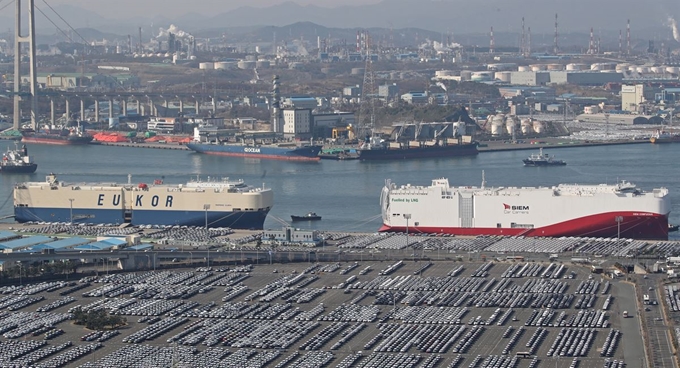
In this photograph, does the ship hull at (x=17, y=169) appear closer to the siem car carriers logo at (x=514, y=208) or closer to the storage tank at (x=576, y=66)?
the siem car carriers logo at (x=514, y=208)

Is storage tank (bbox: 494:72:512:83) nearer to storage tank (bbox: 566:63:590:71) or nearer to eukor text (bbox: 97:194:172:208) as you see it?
storage tank (bbox: 566:63:590:71)

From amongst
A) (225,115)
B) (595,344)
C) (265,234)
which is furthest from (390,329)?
(225,115)

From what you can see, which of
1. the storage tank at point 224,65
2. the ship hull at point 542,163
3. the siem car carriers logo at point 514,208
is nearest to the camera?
the siem car carriers logo at point 514,208

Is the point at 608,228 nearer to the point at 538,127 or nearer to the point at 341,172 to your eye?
the point at 341,172

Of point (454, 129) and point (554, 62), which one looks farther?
point (554, 62)

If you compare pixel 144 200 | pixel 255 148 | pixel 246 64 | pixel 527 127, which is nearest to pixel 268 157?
pixel 255 148

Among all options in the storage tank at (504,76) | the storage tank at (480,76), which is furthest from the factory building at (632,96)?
the storage tank at (504,76)

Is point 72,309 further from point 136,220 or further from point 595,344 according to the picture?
point 136,220
